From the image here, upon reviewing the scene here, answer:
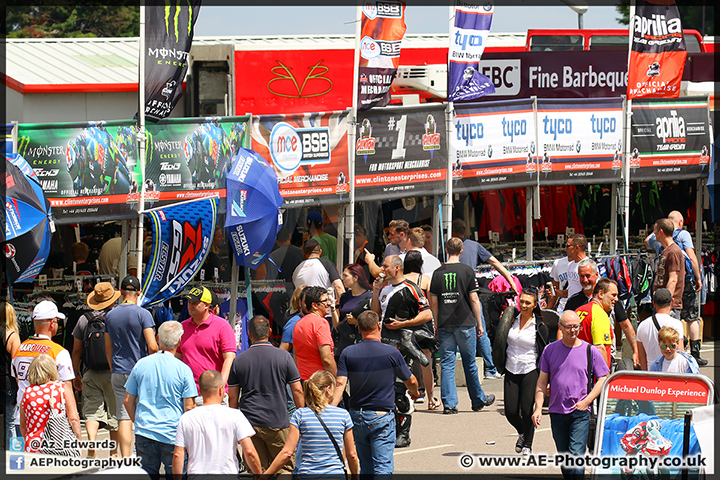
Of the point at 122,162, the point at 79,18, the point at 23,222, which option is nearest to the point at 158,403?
the point at 23,222

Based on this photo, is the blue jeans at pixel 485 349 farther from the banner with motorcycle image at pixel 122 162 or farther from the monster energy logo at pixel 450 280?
the banner with motorcycle image at pixel 122 162

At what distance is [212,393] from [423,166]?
24.0ft

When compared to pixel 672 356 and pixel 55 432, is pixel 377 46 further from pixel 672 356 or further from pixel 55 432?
pixel 55 432

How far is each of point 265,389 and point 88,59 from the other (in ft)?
49.5

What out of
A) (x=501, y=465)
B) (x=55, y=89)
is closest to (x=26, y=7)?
(x=55, y=89)

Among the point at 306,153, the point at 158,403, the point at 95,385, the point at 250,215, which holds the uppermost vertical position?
the point at 306,153

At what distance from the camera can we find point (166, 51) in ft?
38.3

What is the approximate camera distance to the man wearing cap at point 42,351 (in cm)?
897

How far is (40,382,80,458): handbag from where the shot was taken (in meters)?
8.51

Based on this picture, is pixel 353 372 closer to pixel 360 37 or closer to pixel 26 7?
pixel 360 37

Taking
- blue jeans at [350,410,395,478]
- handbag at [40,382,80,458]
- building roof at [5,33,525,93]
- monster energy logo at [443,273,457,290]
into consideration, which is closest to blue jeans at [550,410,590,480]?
blue jeans at [350,410,395,478]

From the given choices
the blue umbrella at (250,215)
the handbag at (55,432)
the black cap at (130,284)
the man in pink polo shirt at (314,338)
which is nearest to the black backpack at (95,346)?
the black cap at (130,284)

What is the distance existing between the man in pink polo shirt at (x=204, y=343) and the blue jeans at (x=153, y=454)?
43.2 inches

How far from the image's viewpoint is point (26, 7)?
43.1 m
